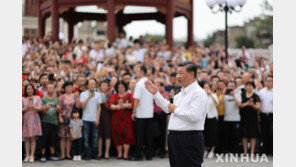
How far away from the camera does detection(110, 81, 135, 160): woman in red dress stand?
1034 centimetres

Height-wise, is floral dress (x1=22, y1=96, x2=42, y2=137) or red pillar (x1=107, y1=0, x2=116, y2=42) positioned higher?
red pillar (x1=107, y1=0, x2=116, y2=42)

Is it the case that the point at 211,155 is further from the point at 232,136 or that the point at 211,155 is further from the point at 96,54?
the point at 96,54

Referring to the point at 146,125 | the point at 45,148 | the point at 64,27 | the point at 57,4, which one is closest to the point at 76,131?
the point at 45,148

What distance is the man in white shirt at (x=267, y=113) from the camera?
1085cm

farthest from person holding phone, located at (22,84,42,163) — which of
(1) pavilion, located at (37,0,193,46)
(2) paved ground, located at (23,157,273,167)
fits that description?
(1) pavilion, located at (37,0,193,46)

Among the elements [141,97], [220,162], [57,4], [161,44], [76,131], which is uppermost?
[57,4]

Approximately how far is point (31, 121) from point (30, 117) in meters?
0.10

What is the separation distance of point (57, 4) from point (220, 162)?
46.4ft

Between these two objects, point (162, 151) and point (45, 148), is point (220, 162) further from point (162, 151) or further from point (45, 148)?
point (45, 148)

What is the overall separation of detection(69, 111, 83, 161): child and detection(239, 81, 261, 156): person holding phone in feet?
14.0

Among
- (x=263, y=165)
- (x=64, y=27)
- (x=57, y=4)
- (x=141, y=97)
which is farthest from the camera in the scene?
(x=64, y=27)

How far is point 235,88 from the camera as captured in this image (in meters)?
11.0

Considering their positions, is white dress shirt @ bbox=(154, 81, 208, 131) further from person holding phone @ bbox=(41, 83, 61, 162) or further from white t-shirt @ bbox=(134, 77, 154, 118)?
person holding phone @ bbox=(41, 83, 61, 162)

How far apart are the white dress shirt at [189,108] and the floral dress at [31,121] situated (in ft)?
16.3
